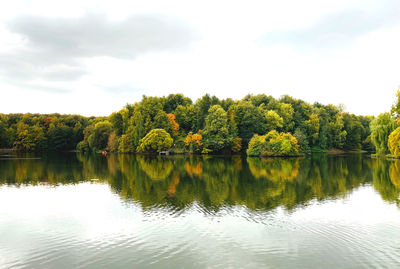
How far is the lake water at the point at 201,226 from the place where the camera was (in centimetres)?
896

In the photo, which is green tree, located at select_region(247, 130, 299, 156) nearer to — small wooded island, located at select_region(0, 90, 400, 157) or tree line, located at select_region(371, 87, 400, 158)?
small wooded island, located at select_region(0, 90, 400, 157)

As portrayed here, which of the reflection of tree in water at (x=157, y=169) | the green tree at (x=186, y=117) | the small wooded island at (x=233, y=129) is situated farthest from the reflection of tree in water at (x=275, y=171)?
the green tree at (x=186, y=117)

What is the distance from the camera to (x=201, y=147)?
6525cm

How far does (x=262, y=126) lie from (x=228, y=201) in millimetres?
51465

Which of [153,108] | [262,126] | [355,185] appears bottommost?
[355,185]

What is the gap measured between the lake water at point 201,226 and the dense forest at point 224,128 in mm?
40975

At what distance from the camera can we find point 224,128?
2518 inches

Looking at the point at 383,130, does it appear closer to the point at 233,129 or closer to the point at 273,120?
the point at 273,120

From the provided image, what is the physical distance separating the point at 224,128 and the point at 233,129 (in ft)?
10.3

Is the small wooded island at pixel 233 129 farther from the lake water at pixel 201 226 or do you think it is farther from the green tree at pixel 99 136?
the lake water at pixel 201 226

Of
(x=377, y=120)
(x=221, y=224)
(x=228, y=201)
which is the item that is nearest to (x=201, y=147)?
(x=377, y=120)

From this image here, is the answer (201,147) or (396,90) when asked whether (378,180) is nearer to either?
(396,90)

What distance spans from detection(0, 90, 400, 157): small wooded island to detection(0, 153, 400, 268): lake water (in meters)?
37.6

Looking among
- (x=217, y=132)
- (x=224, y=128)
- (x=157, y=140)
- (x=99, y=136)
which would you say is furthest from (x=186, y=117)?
(x=99, y=136)
